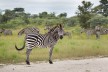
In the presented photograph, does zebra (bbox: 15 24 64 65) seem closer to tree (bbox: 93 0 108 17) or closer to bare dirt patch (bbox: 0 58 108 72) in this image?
bare dirt patch (bbox: 0 58 108 72)

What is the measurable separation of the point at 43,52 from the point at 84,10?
66.4ft

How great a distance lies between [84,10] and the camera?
125 ft

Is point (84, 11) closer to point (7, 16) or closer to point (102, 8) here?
point (102, 8)

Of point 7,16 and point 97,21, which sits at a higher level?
point 7,16

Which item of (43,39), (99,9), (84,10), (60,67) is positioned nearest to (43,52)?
(43,39)

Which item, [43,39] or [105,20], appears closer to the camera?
[43,39]

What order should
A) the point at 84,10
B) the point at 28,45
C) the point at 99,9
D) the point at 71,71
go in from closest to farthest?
1. the point at 71,71
2. the point at 28,45
3. the point at 84,10
4. the point at 99,9

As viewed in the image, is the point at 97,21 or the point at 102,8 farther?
the point at 102,8

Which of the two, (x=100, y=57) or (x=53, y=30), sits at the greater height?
(x=53, y=30)

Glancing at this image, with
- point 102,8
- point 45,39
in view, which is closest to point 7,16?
point 102,8

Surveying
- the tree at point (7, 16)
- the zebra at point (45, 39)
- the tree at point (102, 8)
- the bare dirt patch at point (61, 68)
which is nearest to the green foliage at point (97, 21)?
the tree at point (102, 8)

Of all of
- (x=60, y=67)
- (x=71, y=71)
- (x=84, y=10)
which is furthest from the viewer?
(x=84, y=10)

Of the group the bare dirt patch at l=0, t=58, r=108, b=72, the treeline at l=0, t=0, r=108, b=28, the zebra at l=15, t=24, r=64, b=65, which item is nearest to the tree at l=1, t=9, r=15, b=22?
the treeline at l=0, t=0, r=108, b=28

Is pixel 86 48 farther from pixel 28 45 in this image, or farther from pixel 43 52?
pixel 28 45
